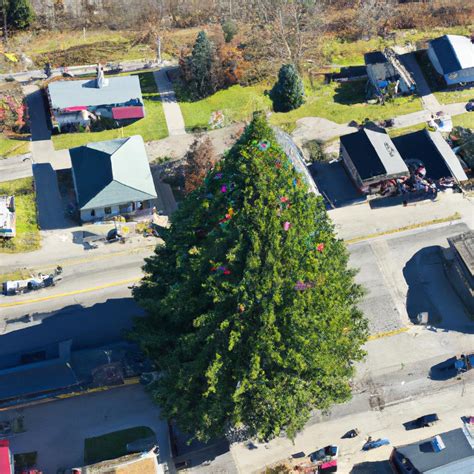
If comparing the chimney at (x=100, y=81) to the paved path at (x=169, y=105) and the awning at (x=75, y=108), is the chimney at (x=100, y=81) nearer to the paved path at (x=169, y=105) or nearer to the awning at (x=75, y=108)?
the awning at (x=75, y=108)

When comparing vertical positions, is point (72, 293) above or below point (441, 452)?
above

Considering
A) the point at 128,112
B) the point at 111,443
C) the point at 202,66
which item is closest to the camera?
the point at 111,443

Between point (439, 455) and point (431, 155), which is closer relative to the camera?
point (439, 455)

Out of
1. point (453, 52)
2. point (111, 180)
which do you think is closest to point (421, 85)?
point (453, 52)

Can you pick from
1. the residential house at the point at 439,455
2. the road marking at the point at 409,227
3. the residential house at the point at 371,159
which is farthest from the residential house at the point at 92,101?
the residential house at the point at 439,455

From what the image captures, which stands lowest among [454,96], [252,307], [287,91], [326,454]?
[326,454]

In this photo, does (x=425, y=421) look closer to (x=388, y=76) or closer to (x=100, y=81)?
(x=388, y=76)
